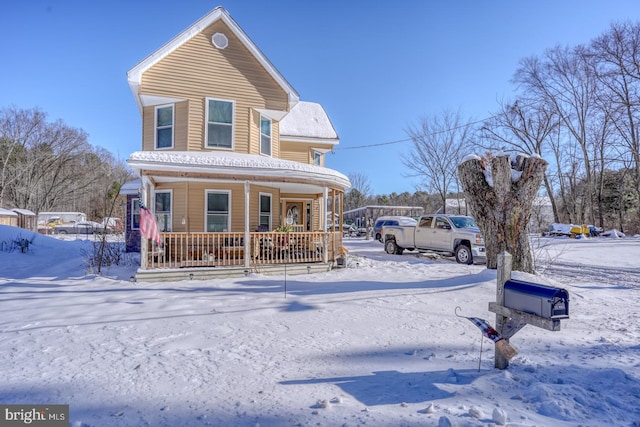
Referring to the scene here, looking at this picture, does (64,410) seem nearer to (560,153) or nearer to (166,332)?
(166,332)

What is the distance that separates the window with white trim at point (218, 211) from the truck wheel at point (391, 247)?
8.15 m

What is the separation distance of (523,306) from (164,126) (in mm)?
12193

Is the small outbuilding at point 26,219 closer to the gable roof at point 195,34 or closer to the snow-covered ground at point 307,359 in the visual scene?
the gable roof at point 195,34

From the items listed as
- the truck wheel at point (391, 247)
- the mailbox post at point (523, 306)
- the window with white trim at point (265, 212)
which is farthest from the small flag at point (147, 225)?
the truck wheel at point (391, 247)

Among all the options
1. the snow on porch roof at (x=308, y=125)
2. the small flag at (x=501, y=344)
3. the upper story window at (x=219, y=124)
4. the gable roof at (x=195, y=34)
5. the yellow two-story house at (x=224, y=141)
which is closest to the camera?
the small flag at (x=501, y=344)

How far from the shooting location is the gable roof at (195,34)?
1130cm

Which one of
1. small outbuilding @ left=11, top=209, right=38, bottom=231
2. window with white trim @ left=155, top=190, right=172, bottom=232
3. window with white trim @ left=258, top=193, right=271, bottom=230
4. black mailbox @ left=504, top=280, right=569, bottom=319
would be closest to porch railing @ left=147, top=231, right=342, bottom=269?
window with white trim @ left=155, top=190, right=172, bottom=232

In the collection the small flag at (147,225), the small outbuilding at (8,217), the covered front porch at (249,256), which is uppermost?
the small outbuilding at (8,217)

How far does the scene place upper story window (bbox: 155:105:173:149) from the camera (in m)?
12.3

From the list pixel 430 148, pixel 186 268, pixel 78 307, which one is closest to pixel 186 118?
pixel 186 268

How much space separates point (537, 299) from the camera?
350 centimetres

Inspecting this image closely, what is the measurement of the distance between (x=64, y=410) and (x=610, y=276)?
45.2 feet

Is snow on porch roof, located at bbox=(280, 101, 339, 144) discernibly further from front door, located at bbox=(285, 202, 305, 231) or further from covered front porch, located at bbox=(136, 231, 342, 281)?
covered front porch, located at bbox=(136, 231, 342, 281)

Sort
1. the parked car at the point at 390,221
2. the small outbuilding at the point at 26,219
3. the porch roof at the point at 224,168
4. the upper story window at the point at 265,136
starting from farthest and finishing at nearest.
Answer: the small outbuilding at the point at 26,219 < the parked car at the point at 390,221 < the upper story window at the point at 265,136 < the porch roof at the point at 224,168
